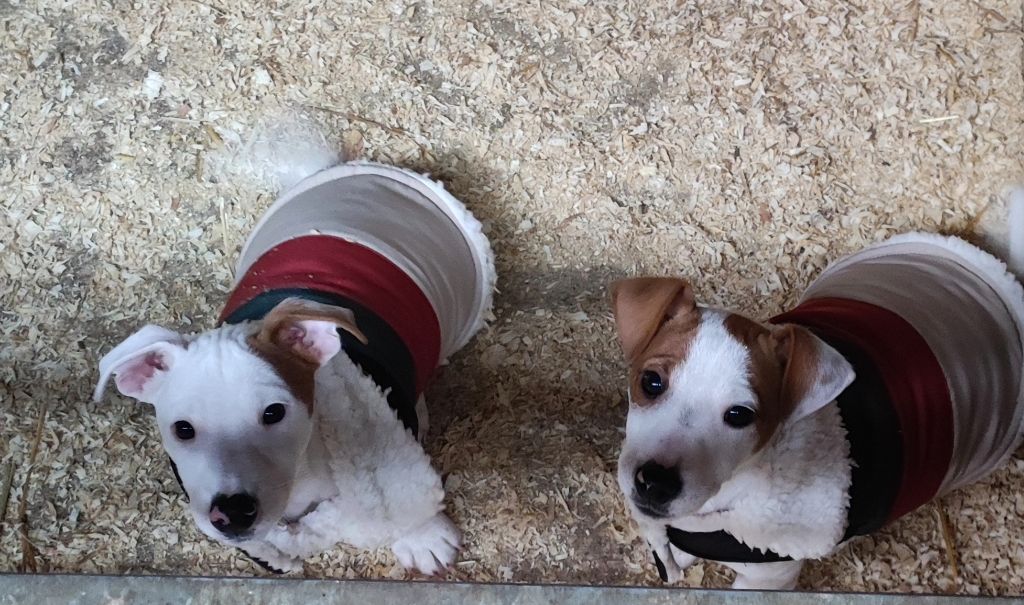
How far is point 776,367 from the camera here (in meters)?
1.70

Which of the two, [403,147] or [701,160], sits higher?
[701,160]

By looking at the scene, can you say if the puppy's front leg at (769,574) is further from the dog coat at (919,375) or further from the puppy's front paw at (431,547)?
the puppy's front paw at (431,547)

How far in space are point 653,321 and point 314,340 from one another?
0.71 m

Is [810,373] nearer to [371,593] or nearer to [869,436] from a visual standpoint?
[869,436]

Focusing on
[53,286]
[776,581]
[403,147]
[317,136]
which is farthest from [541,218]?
[53,286]

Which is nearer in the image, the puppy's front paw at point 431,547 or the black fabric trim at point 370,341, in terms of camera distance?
the black fabric trim at point 370,341

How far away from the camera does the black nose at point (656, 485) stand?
1.60 m

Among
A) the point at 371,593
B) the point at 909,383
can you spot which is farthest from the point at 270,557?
the point at 909,383

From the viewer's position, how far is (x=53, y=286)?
275 cm

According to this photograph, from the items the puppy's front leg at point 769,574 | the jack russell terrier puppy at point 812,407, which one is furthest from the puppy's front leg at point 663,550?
the puppy's front leg at point 769,574

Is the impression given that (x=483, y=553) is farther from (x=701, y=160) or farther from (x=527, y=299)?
(x=701, y=160)

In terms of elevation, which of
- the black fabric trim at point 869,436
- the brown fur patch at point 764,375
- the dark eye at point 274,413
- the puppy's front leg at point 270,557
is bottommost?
the puppy's front leg at point 270,557

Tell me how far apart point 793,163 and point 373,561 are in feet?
5.93

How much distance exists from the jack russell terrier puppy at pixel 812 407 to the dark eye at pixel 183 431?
2.76 ft
